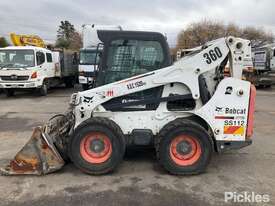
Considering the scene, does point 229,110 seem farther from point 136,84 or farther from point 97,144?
point 97,144

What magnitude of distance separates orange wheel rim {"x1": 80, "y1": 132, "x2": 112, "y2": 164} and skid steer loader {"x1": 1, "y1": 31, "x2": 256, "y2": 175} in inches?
0.6

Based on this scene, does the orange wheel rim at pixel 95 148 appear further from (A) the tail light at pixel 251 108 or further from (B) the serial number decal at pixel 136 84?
(A) the tail light at pixel 251 108

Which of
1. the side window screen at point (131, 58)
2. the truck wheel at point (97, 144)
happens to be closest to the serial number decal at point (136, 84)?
the side window screen at point (131, 58)

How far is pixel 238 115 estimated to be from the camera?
503 cm

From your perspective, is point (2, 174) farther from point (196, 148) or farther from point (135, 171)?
point (196, 148)

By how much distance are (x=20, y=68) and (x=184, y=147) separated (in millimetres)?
11197

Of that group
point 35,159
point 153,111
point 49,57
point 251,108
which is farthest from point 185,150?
point 49,57

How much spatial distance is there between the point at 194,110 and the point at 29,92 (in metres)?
13.8

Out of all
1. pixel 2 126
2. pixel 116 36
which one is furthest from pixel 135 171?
pixel 2 126

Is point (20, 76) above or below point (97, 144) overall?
above

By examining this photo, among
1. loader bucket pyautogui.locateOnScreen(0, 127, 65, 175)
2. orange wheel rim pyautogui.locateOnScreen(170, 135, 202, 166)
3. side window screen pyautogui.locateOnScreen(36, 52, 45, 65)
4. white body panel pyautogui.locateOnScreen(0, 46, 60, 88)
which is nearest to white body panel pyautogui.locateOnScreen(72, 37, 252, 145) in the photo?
orange wheel rim pyautogui.locateOnScreen(170, 135, 202, 166)

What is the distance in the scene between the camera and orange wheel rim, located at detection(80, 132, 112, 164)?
5.01m

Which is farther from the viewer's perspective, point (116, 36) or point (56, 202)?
point (116, 36)

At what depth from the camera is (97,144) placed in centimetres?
505
